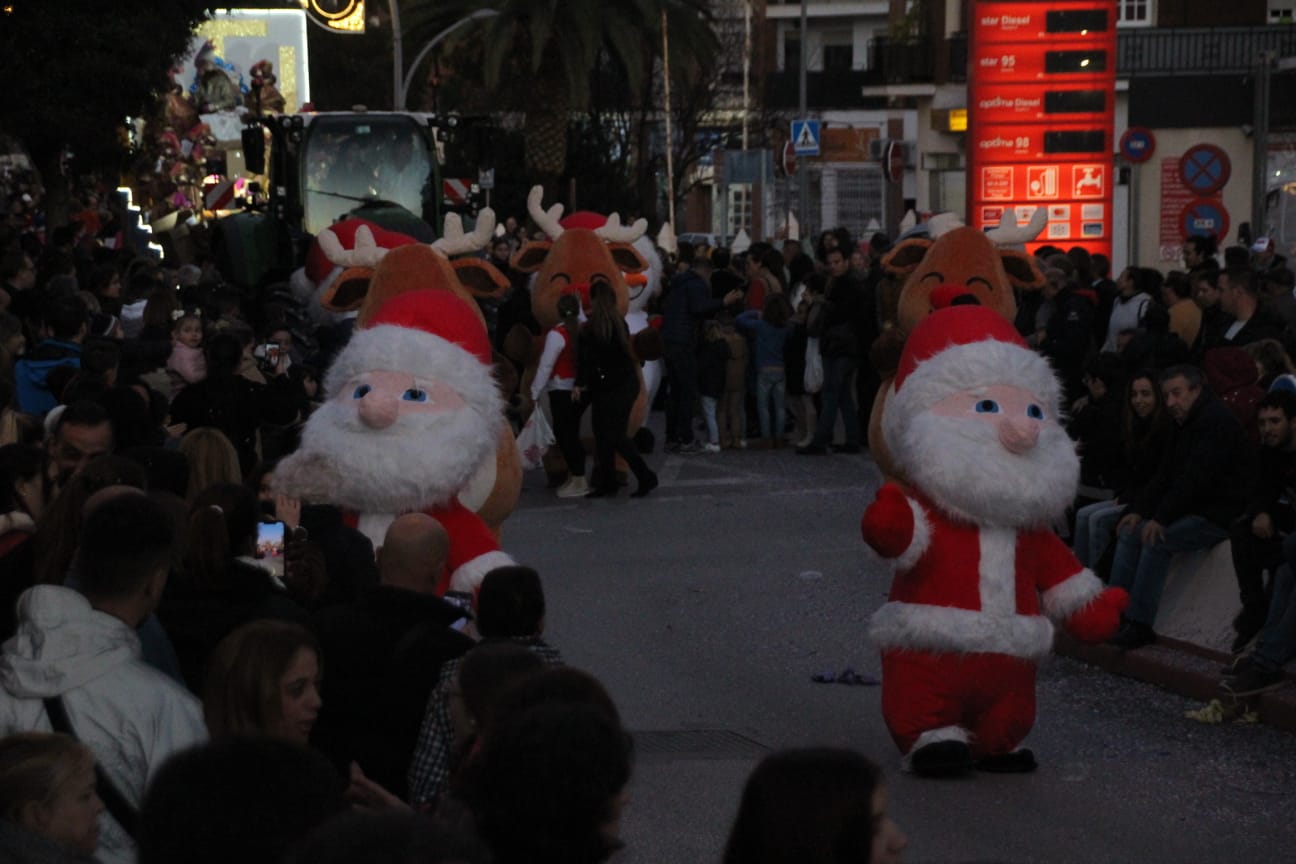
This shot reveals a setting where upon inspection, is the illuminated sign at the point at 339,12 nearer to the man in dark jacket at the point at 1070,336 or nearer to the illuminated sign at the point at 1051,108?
the illuminated sign at the point at 1051,108

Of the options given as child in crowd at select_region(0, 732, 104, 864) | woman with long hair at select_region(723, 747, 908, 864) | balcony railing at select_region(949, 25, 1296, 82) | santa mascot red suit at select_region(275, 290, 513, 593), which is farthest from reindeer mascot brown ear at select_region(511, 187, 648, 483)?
balcony railing at select_region(949, 25, 1296, 82)

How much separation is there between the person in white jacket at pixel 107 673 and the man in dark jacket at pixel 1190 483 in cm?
607

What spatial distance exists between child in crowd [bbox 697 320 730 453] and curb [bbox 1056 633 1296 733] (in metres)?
8.42

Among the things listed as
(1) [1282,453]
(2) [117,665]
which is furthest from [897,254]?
(2) [117,665]

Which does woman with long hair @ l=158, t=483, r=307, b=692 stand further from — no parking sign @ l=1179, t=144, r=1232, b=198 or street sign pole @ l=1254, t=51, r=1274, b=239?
street sign pole @ l=1254, t=51, r=1274, b=239

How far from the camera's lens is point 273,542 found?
679cm

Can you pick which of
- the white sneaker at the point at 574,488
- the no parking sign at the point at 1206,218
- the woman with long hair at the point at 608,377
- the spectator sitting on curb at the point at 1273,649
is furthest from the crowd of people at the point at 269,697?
the no parking sign at the point at 1206,218

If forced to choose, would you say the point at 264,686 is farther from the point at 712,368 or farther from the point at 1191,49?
the point at 1191,49

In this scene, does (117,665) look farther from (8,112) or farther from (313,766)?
(8,112)

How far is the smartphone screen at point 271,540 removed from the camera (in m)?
6.72

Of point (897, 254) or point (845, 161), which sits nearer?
point (897, 254)

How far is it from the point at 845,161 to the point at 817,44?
4.74 meters

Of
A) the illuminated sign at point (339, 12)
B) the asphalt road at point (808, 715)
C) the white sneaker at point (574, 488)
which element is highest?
the illuminated sign at point (339, 12)

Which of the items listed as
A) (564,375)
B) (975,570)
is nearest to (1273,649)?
(975,570)
